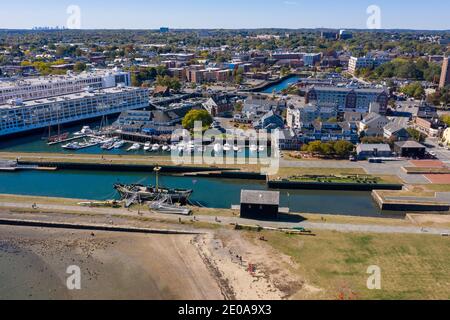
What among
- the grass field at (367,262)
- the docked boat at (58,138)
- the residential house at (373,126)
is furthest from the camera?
the docked boat at (58,138)

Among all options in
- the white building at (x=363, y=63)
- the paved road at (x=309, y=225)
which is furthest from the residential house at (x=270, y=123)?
the white building at (x=363, y=63)

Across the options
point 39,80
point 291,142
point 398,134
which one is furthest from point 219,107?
point 39,80

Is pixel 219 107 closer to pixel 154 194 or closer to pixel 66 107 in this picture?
pixel 66 107

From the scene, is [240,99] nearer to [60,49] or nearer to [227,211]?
[227,211]

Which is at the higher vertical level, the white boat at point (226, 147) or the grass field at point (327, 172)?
the white boat at point (226, 147)

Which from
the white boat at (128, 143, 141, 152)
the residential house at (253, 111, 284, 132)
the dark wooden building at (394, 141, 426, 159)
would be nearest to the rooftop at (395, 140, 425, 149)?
the dark wooden building at (394, 141, 426, 159)

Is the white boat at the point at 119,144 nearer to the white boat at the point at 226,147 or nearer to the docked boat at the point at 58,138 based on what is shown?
the docked boat at the point at 58,138

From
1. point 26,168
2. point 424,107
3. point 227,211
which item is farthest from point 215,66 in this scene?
point 227,211
